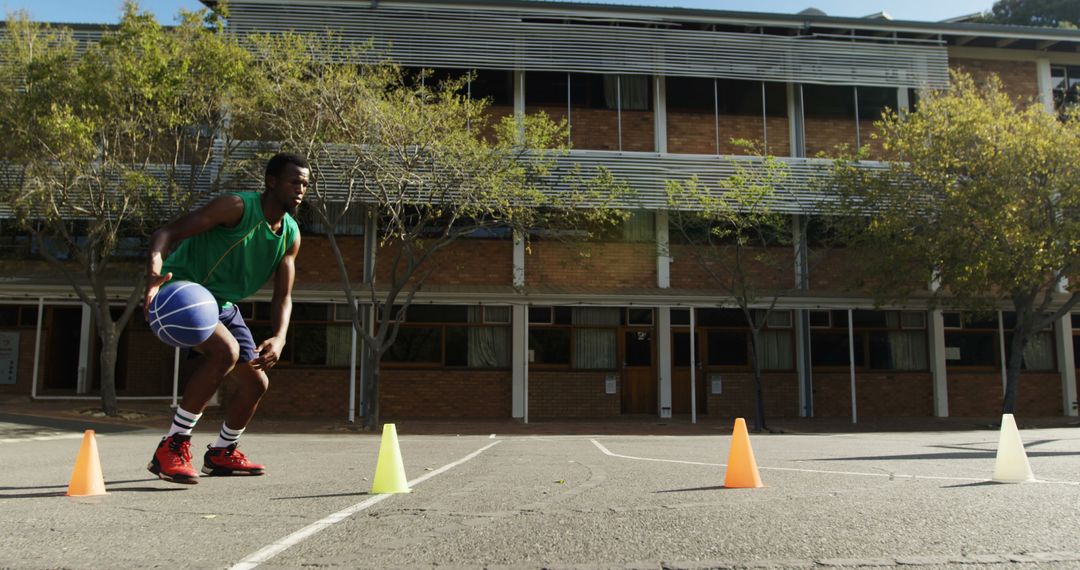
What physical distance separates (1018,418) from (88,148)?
21.9m

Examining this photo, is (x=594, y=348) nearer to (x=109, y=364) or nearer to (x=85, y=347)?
(x=109, y=364)

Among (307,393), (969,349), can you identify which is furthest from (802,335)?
(307,393)

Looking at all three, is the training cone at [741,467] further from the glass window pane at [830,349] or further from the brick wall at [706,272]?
the glass window pane at [830,349]

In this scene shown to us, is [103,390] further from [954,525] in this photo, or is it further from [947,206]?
[947,206]

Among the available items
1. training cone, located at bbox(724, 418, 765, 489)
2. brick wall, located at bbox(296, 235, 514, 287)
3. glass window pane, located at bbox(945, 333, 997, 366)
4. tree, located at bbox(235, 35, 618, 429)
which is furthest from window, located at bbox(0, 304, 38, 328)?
glass window pane, located at bbox(945, 333, 997, 366)

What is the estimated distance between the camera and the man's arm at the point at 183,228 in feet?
15.2

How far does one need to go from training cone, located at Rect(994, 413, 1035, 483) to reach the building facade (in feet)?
41.8

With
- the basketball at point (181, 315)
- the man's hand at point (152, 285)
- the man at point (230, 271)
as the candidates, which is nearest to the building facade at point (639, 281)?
the man at point (230, 271)

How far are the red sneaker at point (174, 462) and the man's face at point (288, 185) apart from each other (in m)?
1.64

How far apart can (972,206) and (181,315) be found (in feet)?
53.9

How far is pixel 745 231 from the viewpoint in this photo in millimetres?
20359

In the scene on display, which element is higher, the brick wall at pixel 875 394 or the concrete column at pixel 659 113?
the concrete column at pixel 659 113

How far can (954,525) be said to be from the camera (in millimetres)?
3996

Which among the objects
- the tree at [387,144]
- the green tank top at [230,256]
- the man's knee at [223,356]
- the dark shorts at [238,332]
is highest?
the tree at [387,144]
